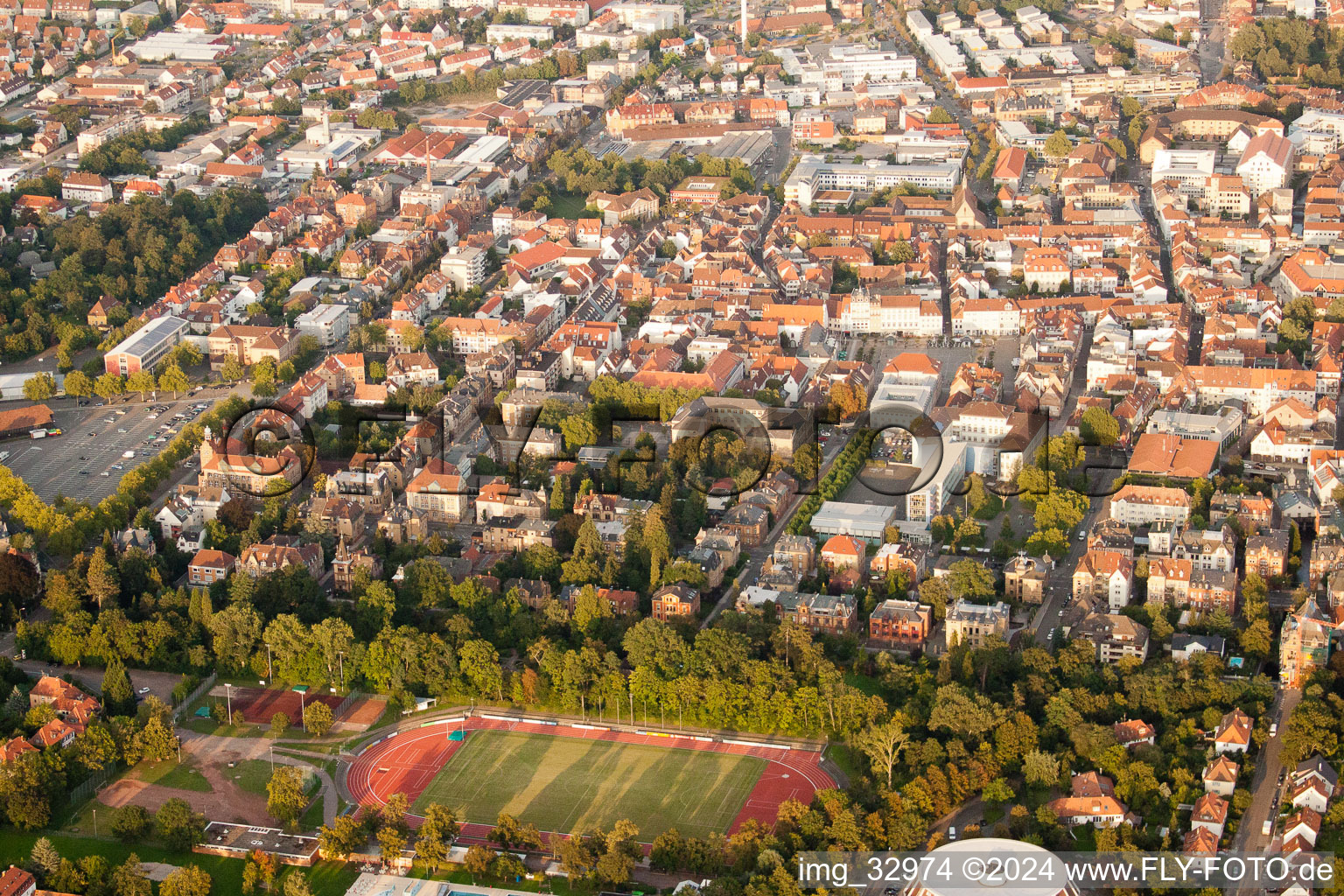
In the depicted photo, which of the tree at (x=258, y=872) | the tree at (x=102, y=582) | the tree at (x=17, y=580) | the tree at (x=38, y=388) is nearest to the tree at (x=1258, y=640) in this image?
the tree at (x=258, y=872)

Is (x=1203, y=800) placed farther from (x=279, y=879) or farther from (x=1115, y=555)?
(x=279, y=879)

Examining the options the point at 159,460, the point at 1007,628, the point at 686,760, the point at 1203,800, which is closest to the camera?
the point at 1203,800

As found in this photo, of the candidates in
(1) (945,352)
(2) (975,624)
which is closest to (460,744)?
(2) (975,624)

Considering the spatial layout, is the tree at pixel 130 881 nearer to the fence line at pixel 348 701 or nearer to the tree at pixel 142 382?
the fence line at pixel 348 701

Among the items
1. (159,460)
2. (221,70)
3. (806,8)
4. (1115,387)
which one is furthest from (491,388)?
(806,8)

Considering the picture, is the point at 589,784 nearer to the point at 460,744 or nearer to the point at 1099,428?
the point at 460,744
